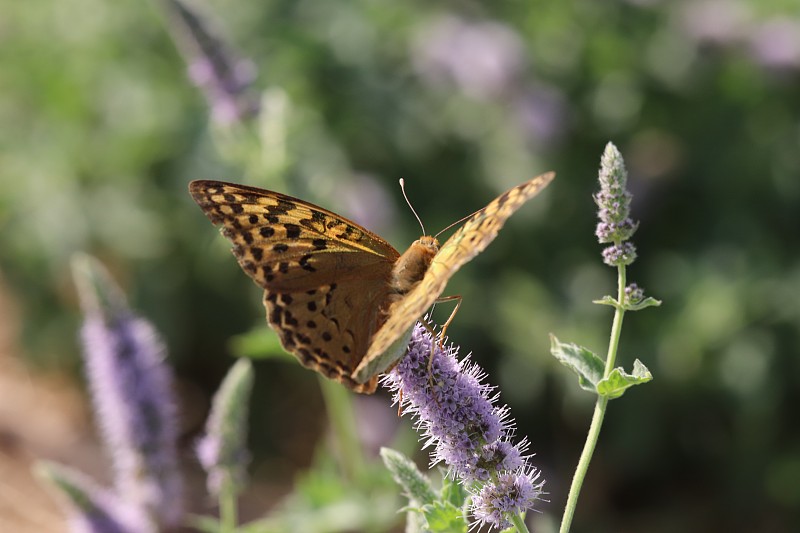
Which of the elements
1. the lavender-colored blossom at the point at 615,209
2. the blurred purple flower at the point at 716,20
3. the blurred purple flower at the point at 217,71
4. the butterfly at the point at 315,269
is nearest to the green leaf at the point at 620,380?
the lavender-colored blossom at the point at 615,209

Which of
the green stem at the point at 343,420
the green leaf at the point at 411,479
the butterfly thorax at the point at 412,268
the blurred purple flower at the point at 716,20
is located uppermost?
the blurred purple flower at the point at 716,20

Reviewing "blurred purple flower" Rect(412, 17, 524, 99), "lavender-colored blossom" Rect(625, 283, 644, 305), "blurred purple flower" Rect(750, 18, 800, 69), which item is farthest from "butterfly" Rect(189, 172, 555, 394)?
"blurred purple flower" Rect(750, 18, 800, 69)

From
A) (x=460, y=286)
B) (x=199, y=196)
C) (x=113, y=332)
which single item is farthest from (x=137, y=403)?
(x=460, y=286)

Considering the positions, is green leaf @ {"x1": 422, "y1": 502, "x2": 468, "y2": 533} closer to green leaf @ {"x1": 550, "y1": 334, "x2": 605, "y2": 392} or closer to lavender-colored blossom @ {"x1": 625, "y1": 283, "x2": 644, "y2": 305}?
green leaf @ {"x1": 550, "y1": 334, "x2": 605, "y2": 392}

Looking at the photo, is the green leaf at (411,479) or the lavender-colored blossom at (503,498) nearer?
the lavender-colored blossom at (503,498)

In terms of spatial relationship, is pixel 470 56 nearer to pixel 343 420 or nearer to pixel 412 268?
pixel 343 420

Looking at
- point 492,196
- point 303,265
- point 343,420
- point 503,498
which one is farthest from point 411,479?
point 492,196

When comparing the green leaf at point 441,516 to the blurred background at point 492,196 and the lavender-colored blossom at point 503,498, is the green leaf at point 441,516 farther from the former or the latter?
the blurred background at point 492,196
